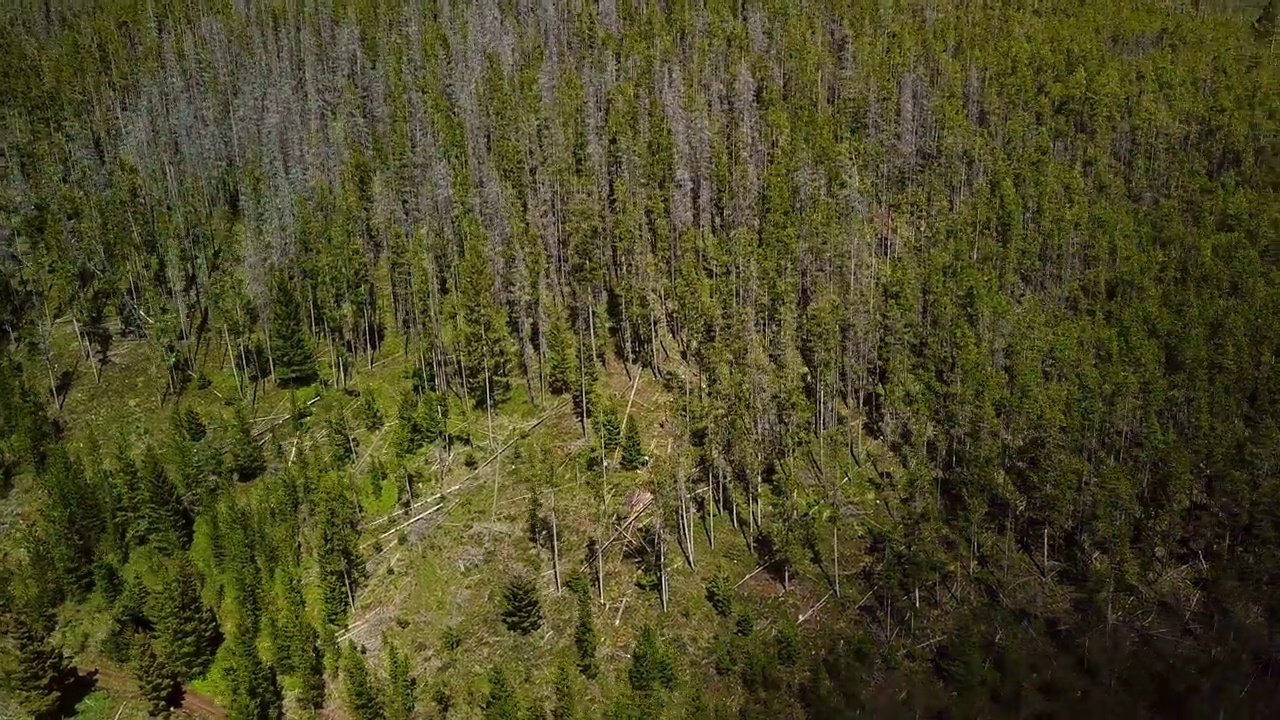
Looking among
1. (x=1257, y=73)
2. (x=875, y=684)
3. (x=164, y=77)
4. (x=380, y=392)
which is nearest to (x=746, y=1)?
(x=1257, y=73)

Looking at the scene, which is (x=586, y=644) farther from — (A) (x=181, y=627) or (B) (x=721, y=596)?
(A) (x=181, y=627)

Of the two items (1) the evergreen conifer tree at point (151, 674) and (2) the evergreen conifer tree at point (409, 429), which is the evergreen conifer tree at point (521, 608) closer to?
(2) the evergreen conifer tree at point (409, 429)

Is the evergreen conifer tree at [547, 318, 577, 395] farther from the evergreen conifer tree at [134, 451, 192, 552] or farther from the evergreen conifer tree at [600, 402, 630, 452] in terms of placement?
the evergreen conifer tree at [134, 451, 192, 552]

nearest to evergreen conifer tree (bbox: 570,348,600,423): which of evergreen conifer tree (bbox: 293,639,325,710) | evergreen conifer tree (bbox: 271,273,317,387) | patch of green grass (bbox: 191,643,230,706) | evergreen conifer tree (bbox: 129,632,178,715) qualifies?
evergreen conifer tree (bbox: 271,273,317,387)

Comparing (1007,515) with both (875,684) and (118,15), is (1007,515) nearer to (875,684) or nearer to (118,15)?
(875,684)

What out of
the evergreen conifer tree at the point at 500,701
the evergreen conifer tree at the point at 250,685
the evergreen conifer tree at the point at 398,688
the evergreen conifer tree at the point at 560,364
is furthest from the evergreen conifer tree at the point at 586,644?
the evergreen conifer tree at the point at 560,364

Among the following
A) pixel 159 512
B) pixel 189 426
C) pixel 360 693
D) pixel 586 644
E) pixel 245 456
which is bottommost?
pixel 586 644

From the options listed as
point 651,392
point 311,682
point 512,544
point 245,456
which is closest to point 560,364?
point 651,392
